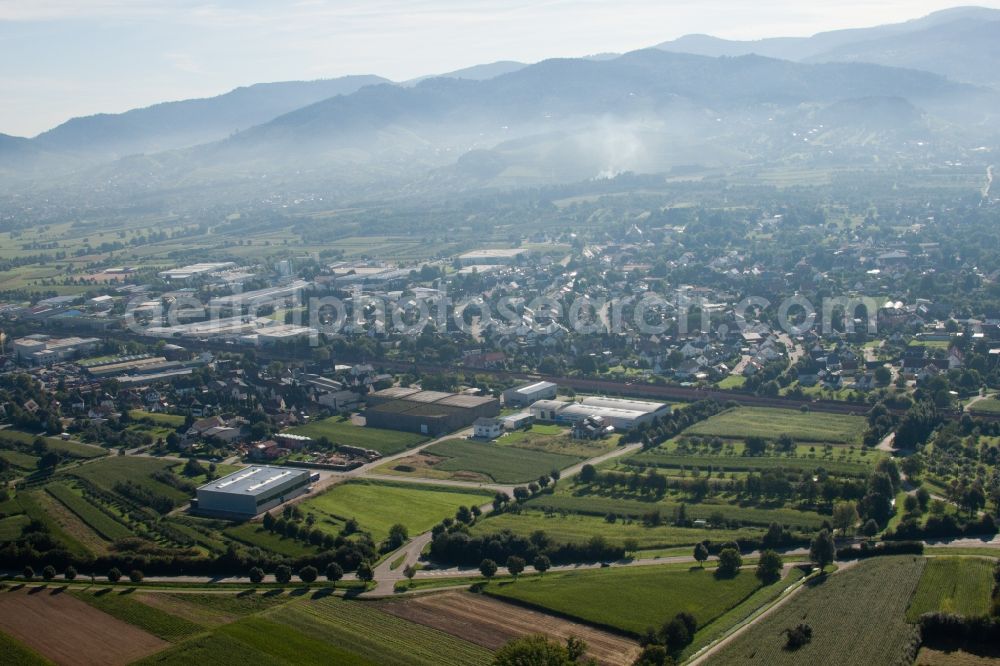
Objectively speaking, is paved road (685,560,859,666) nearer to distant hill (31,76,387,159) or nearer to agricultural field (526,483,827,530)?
agricultural field (526,483,827,530)

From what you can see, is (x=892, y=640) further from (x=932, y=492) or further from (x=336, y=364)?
(x=336, y=364)

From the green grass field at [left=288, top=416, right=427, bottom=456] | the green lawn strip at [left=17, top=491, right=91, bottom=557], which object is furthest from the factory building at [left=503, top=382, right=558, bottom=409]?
the green lawn strip at [left=17, top=491, right=91, bottom=557]

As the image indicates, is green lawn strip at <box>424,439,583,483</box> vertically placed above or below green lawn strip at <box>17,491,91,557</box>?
below

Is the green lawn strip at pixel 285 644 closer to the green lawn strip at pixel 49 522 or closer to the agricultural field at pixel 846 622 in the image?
the green lawn strip at pixel 49 522

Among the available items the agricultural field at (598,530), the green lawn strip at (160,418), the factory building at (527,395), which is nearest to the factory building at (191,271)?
the green lawn strip at (160,418)

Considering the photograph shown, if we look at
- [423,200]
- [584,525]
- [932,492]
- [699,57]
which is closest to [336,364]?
[584,525]

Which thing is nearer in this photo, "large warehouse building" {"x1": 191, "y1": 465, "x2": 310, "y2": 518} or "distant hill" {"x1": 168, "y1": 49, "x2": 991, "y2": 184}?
"large warehouse building" {"x1": 191, "y1": 465, "x2": 310, "y2": 518}
